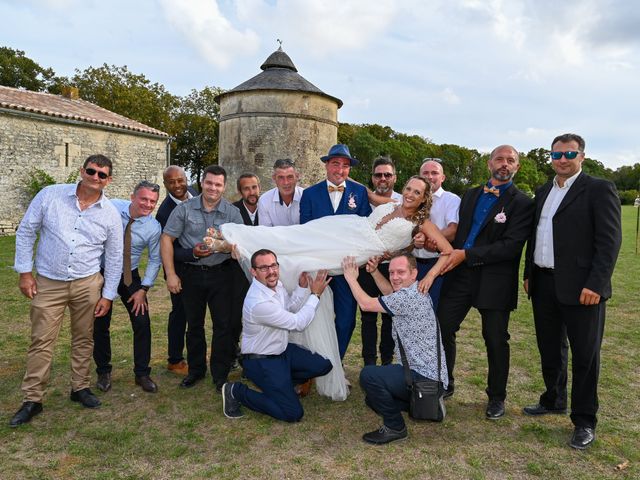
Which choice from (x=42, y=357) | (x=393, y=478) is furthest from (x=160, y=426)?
(x=393, y=478)

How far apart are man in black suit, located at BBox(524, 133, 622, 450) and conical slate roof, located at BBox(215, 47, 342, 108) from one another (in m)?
19.1

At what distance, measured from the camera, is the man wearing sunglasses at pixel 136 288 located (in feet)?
15.6

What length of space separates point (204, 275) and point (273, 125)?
17914mm

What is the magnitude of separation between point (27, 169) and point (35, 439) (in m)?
20.5

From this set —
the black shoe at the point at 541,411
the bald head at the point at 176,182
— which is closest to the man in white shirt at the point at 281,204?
the bald head at the point at 176,182

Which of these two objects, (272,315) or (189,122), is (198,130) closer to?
(189,122)

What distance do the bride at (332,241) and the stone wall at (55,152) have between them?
20.0m

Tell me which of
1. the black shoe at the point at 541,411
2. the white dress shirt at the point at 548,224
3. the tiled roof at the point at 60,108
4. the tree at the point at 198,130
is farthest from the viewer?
the tree at the point at 198,130

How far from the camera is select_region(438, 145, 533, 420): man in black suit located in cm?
414

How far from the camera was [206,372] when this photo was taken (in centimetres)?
536

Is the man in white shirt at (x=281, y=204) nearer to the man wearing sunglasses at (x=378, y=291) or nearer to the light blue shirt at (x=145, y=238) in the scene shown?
the man wearing sunglasses at (x=378, y=291)

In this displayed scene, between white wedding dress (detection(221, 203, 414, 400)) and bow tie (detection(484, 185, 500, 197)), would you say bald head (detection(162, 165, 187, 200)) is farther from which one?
bow tie (detection(484, 185, 500, 197))

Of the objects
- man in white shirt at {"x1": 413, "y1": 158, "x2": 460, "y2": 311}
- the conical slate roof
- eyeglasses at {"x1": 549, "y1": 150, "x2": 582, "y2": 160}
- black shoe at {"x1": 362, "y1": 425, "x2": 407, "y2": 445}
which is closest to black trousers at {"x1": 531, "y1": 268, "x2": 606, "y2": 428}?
man in white shirt at {"x1": 413, "y1": 158, "x2": 460, "y2": 311}

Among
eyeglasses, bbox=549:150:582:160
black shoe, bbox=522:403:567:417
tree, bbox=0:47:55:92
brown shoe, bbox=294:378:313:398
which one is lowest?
brown shoe, bbox=294:378:313:398
